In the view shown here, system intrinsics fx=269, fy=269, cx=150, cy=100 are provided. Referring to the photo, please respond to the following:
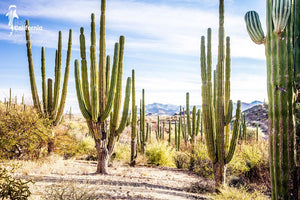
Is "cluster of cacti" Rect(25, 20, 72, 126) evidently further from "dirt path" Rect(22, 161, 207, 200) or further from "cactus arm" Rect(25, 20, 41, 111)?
"dirt path" Rect(22, 161, 207, 200)

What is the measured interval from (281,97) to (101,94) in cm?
720

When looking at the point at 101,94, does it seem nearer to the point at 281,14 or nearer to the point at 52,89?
the point at 52,89

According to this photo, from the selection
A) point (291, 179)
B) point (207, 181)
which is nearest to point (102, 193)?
point (207, 181)

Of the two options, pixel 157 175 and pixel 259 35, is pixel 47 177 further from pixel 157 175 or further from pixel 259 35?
pixel 259 35

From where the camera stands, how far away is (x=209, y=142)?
8.06 meters

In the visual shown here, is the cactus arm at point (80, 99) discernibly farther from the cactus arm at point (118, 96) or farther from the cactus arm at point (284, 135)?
the cactus arm at point (284, 135)

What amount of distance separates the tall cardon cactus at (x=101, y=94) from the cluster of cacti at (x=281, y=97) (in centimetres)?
675

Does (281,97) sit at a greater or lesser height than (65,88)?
lesser

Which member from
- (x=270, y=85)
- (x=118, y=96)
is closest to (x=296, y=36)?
(x=270, y=85)

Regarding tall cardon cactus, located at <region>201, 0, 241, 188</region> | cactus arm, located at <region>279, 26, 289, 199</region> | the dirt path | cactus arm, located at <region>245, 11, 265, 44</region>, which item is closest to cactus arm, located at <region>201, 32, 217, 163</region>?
tall cardon cactus, located at <region>201, 0, 241, 188</region>

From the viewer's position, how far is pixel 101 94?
33.1 ft

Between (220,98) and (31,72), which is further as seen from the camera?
(31,72)

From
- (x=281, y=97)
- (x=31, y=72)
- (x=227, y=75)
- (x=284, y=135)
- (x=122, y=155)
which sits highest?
(x=31, y=72)

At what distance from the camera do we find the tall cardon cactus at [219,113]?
780cm
